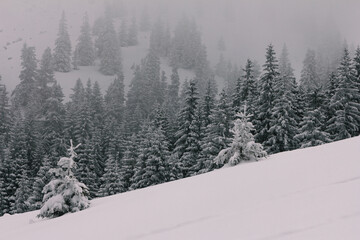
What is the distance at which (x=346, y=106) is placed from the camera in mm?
29578

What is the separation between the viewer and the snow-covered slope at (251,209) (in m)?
A: 4.88

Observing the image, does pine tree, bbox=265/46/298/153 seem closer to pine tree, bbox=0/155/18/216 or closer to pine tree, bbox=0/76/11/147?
pine tree, bbox=0/155/18/216

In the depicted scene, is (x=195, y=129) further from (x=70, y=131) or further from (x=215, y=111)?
(x=70, y=131)

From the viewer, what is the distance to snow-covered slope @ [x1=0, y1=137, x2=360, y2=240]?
4.88 meters

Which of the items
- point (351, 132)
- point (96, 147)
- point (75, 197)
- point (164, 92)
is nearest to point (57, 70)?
point (164, 92)

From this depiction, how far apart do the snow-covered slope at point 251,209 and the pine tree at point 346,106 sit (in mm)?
22449

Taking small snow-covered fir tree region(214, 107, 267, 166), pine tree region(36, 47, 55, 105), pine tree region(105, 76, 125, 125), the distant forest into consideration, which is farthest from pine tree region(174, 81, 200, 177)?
A: pine tree region(36, 47, 55, 105)

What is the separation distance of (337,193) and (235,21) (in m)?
186

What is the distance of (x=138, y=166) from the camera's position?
3153 centimetres

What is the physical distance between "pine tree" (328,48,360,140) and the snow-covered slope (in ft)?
73.7

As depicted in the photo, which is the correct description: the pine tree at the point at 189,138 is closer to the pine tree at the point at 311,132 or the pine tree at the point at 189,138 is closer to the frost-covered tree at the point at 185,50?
the pine tree at the point at 311,132

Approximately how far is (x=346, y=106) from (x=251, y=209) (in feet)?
90.4

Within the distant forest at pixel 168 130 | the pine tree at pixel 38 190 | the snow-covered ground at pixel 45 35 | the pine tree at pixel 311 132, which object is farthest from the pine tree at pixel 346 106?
the snow-covered ground at pixel 45 35

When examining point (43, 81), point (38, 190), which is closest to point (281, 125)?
point (38, 190)
